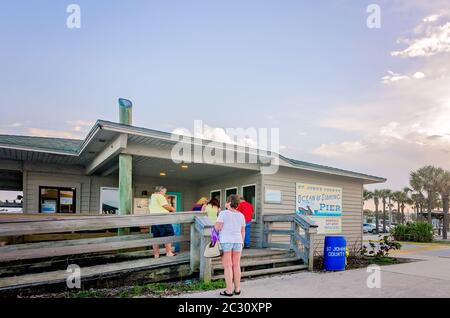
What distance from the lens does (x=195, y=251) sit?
6355 millimetres

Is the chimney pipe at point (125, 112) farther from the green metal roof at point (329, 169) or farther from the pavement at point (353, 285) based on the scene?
the pavement at point (353, 285)

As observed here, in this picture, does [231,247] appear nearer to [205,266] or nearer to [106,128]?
[205,266]

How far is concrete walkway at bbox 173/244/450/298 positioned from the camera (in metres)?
5.46

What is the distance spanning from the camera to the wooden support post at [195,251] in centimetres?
634

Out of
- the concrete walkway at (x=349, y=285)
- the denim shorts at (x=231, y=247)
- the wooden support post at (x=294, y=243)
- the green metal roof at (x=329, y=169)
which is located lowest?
the concrete walkway at (x=349, y=285)

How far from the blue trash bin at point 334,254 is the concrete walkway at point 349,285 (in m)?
0.25

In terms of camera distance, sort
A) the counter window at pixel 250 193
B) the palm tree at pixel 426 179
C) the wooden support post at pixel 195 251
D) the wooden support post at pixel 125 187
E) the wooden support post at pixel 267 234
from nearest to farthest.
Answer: the wooden support post at pixel 195 251 < the wooden support post at pixel 125 187 < the wooden support post at pixel 267 234 < the counter window at pixel 250 193 < the palm tree at pixel 426 179

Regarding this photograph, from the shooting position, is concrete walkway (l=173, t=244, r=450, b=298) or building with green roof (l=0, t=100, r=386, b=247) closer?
concrete walkway (l=173, t=244, r=450, b=298)

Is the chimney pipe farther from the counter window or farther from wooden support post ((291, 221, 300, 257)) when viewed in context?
wooden support post ((291, 221, 300, 257))

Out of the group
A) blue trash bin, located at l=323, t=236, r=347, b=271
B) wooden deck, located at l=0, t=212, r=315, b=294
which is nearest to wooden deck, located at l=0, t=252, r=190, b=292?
wooden deck, located at l=0, t=212, r=315, b=294

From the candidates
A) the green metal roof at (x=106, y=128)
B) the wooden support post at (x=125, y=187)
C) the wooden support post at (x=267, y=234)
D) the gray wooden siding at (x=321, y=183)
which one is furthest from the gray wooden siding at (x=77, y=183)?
the wooden support post at (x=267, y=234)

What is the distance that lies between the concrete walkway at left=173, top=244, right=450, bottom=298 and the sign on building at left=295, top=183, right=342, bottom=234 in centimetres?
328

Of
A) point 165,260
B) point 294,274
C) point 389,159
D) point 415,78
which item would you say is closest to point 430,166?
point 389,159

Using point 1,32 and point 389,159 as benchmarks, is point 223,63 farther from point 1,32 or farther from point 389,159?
point 389,159
